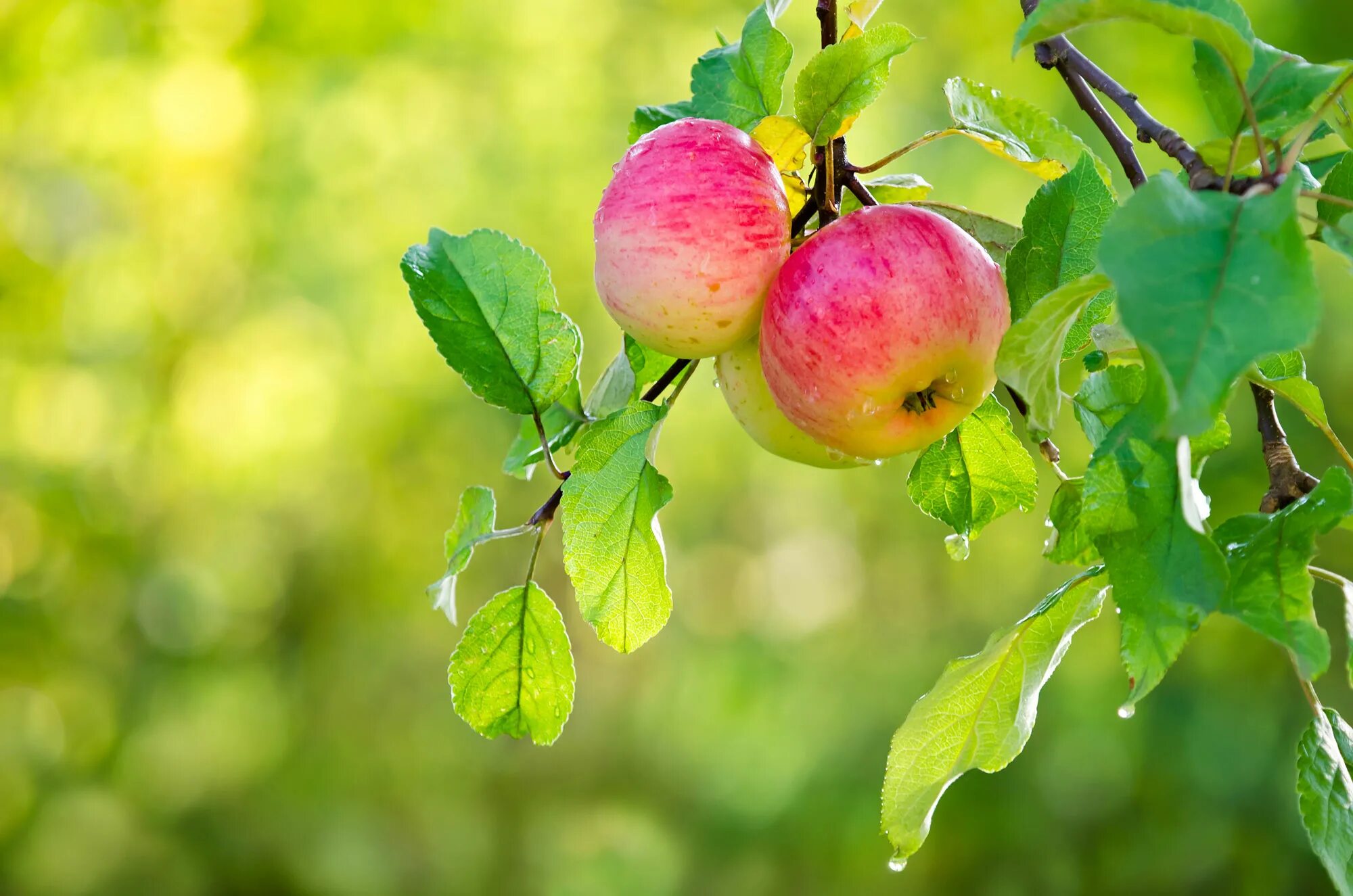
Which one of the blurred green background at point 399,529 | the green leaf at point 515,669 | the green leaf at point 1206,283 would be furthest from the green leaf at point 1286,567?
the blurred green background at point 399,529

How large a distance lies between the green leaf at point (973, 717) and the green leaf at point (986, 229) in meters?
0.19

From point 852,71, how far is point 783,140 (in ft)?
0.26


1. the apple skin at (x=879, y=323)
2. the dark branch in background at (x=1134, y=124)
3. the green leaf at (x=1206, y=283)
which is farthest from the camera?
the apple skin at (x=879, y=323)

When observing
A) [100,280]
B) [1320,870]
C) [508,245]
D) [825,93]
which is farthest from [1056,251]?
[100,280]

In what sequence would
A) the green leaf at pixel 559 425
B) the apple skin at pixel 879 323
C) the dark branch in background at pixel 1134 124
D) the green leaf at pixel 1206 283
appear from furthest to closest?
the green leaf at pixel 559 425
the apple skin at pixel 879 323
the dark branch in background at pixel 1134 124
the green leaf at pixel 1206 283

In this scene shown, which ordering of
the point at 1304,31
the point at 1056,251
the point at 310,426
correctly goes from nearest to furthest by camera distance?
the point at 1056,251 → the point at 1304,31 → the point at 310,426

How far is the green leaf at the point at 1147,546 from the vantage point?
0.38m

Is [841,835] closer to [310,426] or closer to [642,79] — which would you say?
[310,426]

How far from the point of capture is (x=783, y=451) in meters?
0.63

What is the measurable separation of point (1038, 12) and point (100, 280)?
134 inches

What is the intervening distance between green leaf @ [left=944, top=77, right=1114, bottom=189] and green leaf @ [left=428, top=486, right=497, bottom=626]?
0.31m

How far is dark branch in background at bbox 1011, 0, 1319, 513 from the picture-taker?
16.4 inches

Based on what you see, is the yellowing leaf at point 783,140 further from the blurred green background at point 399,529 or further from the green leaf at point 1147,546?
the blurred green background at point 399,529

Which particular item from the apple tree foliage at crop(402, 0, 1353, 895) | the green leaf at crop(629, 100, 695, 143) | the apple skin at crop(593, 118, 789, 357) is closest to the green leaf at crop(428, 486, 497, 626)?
the apple tree foliage at crop(402, 0, 1353, 895)
